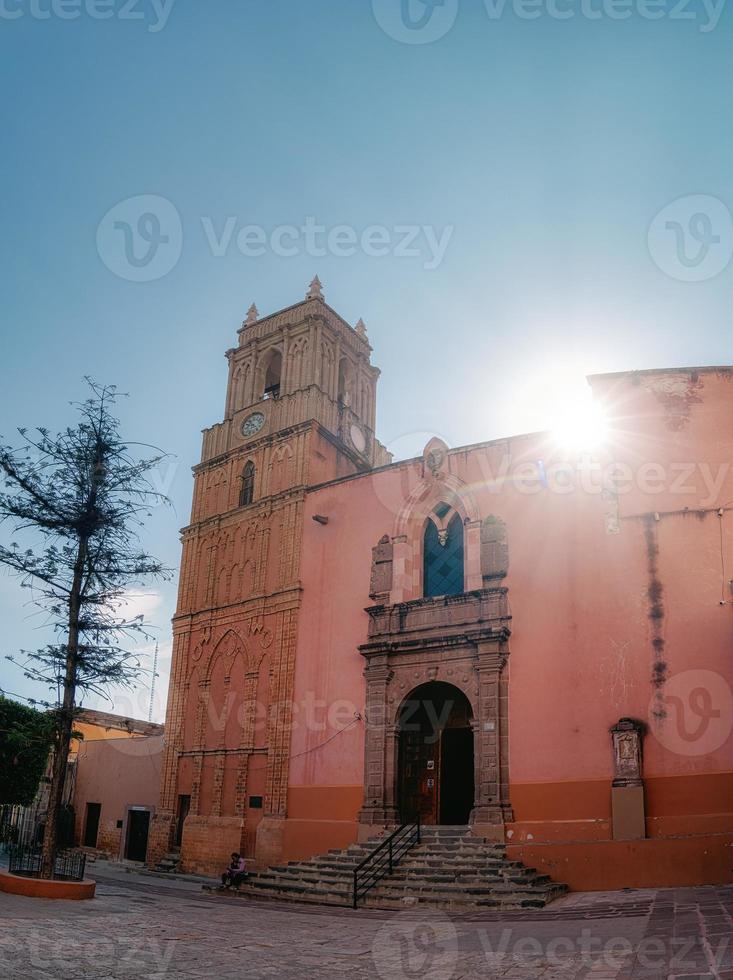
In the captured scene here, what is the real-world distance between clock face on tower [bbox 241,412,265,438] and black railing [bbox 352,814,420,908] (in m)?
11.8

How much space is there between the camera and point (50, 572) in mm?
15055

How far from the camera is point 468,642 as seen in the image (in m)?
18.0

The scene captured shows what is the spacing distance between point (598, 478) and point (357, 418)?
9.62m

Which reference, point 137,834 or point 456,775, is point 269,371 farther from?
point 137,834

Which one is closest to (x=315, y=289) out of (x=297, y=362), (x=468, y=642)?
(x=297, y=362)

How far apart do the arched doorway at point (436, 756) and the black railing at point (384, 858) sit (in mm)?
696

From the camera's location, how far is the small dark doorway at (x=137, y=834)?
80.7 ft

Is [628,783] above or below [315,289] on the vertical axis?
below

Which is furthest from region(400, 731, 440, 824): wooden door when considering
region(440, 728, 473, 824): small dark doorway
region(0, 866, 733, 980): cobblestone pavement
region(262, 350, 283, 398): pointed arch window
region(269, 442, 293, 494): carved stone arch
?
region(262, 350, 283, 398): pointed arch window

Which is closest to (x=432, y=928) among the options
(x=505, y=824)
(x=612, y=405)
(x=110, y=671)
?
(x=505, y=824)

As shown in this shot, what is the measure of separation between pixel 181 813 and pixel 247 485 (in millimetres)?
8759

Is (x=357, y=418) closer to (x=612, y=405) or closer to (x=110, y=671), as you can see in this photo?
(x=612, y=405)

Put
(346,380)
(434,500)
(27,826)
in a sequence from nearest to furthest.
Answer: (434,500) → (346,380) → (27,826)

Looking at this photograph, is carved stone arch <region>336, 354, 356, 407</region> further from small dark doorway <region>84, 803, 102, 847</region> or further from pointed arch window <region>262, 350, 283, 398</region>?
small dark doorway <region>84, 803, 102, 847</region>
